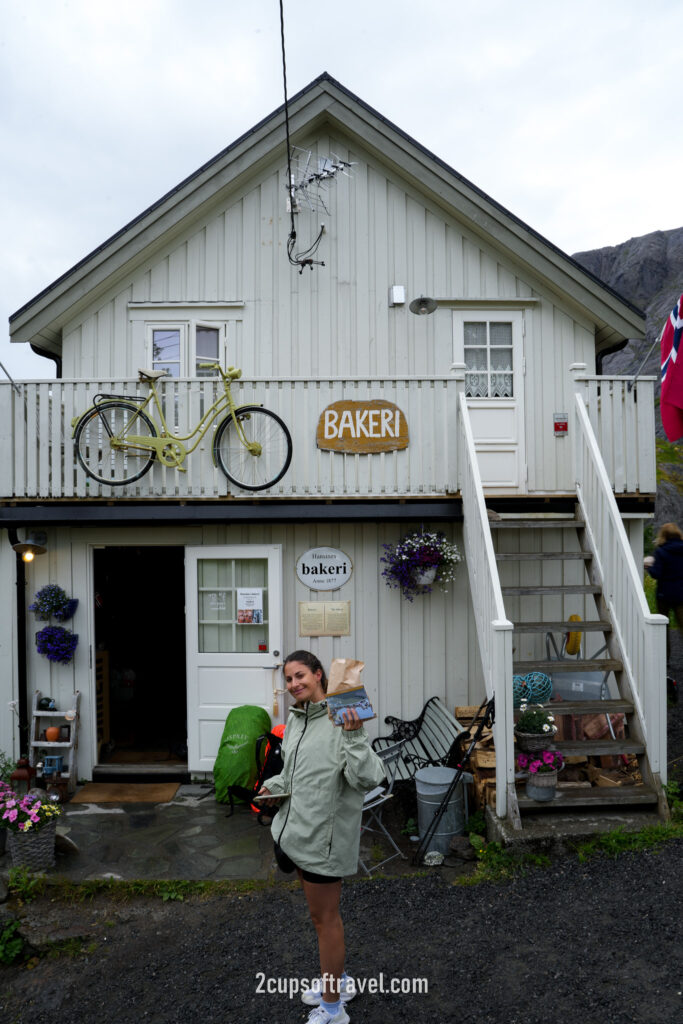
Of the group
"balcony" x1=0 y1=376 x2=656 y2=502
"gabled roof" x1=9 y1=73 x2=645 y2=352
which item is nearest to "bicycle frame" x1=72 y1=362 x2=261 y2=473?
"balcony" x1=0 y1=376 x2=656 y2=502

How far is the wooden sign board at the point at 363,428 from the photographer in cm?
673

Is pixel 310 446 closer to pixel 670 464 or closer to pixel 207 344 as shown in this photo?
pixel 207 344

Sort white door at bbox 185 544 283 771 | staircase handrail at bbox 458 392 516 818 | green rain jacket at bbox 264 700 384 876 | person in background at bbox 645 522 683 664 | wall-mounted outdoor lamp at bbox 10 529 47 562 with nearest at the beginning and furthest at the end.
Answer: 1. green rain jacket at bbox 264 700 384 876
2. staircase handrail at bbox 458 392 516 818
3. person in background at bbox 645 522 683 664
4. wall-mounted outdoor lamp at bbox 10 529 47 562
5. white door at bbox 185 544 283 771

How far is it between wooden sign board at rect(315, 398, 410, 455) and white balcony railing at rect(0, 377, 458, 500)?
66mm

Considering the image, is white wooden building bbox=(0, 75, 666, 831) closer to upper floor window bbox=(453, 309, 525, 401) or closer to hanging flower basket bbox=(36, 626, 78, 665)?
upper floor window bbox=(453, 309, 525, 401)

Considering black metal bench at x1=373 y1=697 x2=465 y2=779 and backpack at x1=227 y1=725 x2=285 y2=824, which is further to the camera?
black metal bench at x1=373 y1=697 x2=465 y2=779

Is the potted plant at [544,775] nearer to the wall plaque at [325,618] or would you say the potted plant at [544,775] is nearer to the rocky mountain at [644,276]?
the wall plaque at [325,618]

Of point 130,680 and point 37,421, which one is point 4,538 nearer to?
point 37,421

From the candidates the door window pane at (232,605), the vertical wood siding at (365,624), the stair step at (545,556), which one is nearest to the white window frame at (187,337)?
the vertical wood siding at (365,624)

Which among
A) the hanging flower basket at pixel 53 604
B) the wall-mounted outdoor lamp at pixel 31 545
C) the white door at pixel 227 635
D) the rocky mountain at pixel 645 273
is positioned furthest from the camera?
the rocky mountain at pixel 645 273

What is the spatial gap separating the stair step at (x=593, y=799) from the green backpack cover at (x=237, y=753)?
261cm

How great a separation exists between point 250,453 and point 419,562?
1997 millimetres

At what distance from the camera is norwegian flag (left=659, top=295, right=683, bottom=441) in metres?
4.91

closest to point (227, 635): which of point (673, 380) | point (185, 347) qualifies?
point (185, 347)
